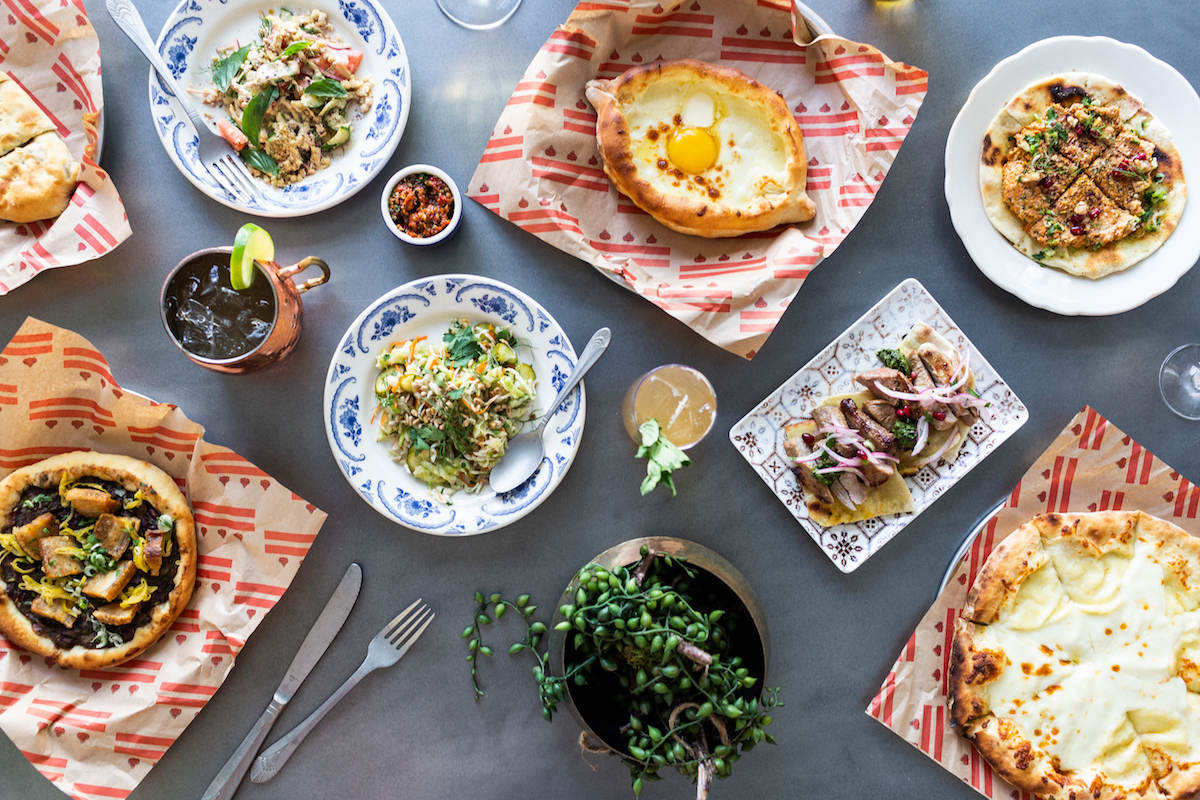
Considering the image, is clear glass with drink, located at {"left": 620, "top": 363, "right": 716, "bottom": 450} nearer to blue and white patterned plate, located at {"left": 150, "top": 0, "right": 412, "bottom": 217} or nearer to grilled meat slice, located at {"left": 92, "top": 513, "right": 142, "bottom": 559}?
blue and white patterned plate, located at {"left": 150, "top": 0, "right": 412, "bottom": 217}

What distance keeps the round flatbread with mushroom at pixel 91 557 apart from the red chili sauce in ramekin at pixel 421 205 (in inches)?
56.7

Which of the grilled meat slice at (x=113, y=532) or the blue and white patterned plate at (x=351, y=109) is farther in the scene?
the blue and white patterned plate at (x=351, y=109)

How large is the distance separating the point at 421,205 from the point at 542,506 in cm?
139

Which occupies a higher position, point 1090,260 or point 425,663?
point 1090,260

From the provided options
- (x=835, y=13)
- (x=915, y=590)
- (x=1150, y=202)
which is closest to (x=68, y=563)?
(x=915, y=590)

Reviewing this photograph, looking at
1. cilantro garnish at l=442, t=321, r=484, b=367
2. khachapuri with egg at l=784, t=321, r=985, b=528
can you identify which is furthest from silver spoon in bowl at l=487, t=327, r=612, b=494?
khachapuri with egg at l=784, t=321, r=985, b=528

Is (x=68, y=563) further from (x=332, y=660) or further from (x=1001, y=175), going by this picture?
(x=1001, y=175)

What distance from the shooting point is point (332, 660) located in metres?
3.58

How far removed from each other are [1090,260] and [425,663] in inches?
134

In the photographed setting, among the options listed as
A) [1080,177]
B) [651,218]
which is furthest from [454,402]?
[1080,177]

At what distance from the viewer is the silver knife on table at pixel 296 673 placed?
3486 millimetres

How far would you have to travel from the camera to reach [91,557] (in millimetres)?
3244

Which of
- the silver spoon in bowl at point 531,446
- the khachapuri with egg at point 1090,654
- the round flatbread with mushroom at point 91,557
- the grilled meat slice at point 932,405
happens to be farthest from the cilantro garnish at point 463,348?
the khachapuri with egg at point 1090,654

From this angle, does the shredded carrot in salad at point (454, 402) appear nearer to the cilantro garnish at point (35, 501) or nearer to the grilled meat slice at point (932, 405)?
the cilantro garnish at point (35, 501)
